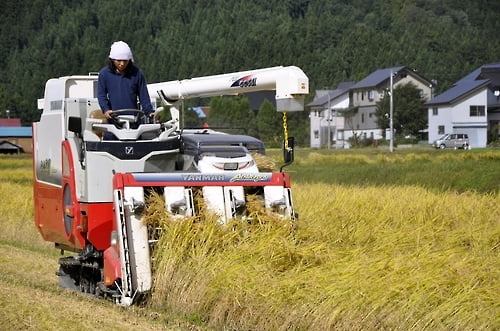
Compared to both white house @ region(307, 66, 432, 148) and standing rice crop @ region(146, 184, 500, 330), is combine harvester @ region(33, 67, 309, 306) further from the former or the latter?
white house @ region(307, 66, 432, 148)

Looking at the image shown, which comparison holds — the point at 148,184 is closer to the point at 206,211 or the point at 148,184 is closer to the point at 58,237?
the point at 206,211

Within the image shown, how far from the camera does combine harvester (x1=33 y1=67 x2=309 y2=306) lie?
10102 millimetres

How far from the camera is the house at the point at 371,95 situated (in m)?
106

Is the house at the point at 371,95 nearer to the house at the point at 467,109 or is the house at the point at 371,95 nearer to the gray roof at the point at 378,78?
the gray roof at the point at 378,78

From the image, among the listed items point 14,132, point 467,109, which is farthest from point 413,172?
point 14,132

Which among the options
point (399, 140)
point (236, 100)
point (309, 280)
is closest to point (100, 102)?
point (309, 280)

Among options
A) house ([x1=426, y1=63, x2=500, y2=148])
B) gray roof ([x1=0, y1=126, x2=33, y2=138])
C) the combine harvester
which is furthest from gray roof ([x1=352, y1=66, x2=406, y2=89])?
the combine harvester

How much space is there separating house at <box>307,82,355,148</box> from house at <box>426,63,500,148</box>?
19407 mm

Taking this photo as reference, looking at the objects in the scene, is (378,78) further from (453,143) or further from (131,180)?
(131,180)

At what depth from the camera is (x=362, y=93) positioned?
111m

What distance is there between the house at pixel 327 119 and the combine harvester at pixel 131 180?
95784mm

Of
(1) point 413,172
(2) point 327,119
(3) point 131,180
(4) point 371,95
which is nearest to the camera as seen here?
(3) point 131,180

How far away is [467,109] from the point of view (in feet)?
285

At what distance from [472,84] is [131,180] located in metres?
80.3
